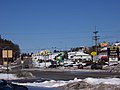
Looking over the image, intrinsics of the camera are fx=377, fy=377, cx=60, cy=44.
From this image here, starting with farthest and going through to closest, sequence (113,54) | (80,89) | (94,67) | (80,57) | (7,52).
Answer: (80,57), (113,54), (94,67), (7,52), (80,89)

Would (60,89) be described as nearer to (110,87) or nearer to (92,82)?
(92,82)

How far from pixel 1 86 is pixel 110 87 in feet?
52.1

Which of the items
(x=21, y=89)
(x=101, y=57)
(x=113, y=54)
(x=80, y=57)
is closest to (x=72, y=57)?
(x=80, y=57)

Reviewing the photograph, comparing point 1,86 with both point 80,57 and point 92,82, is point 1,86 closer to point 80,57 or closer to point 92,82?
point 92,82

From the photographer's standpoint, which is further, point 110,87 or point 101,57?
point 101,57

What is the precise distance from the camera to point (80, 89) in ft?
90.6

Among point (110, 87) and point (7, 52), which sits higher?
point (7, 52)

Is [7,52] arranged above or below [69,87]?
above

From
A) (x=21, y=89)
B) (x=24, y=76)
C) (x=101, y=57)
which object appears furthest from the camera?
(x=101, y=57)

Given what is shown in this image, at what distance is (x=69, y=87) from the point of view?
29141mm

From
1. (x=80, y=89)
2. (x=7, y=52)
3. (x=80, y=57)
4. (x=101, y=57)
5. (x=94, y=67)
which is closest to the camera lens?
(x=80, y=89)

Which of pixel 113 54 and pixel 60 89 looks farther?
pixel 113 54

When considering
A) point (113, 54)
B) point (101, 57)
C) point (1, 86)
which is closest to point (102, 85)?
point (1, 86)

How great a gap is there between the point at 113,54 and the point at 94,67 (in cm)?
4541
